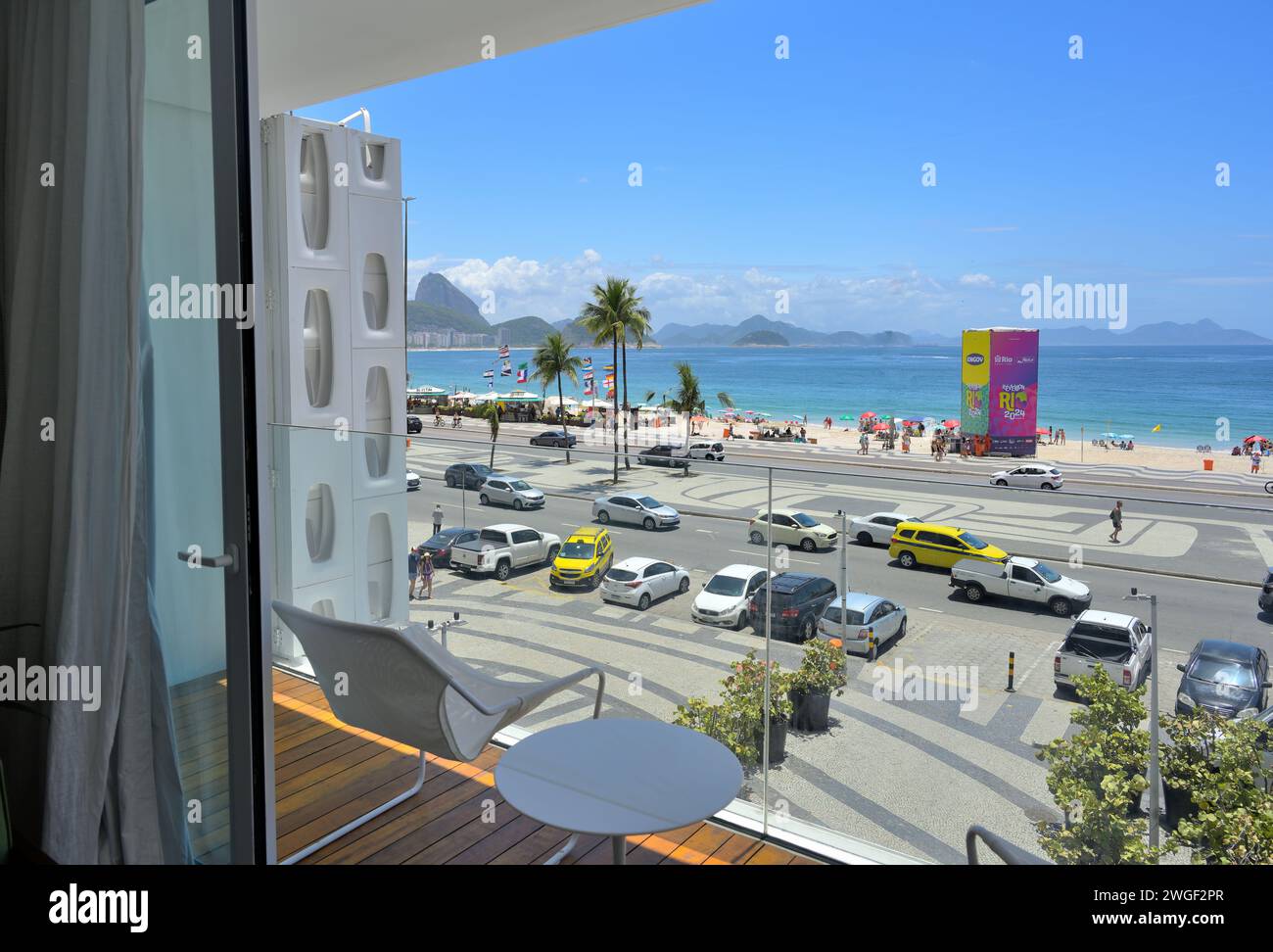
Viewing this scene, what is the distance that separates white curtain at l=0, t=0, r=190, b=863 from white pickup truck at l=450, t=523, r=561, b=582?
109cm

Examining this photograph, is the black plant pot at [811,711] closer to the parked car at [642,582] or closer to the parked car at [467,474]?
the parked car at [642,582]

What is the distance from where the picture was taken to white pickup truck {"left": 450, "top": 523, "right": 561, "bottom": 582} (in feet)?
8.40

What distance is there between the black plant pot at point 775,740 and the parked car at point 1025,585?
597 millimetres

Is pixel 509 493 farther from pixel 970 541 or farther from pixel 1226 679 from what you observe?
pixel 1226 679

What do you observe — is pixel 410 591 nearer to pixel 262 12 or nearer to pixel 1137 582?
pixel 262 12

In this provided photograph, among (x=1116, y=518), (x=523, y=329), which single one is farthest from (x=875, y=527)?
(x=523, y=329)

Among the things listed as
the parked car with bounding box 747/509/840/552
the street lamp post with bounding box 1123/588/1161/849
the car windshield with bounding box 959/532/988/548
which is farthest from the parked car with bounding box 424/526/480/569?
the street lamp post with bounding box 1123/588/1161/849

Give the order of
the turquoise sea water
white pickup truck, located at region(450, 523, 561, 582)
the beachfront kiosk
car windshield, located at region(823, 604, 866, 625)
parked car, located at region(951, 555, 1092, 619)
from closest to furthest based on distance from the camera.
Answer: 1. parked car, located at region(951, 555, 1092, 619)
2. car windshield, located at region(823, 604, 866, 625)
3. white pickup truck, located at region(450, 523, 561, 582)
4. the beachfront kiosk
5. the turquoise sea water

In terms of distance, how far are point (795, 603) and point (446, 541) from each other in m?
1.37

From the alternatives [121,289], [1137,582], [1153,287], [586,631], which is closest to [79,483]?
[121,289]

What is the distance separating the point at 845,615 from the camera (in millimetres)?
2059

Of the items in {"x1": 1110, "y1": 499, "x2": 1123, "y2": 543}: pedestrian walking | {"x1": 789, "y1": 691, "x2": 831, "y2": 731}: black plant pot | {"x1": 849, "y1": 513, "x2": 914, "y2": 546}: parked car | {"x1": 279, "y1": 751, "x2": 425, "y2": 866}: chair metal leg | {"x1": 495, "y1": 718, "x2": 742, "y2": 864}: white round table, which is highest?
{"x1": 1110, "y1": 499, "x2": 1123, "y2": 543}: pedestrian walking

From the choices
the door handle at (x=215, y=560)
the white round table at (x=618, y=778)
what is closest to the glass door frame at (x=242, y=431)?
the door handle at (x=215, y=560)

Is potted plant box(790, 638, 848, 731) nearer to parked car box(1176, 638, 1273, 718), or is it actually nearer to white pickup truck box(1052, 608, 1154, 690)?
white pickup truck box(1052, 608, 1154, 690)
